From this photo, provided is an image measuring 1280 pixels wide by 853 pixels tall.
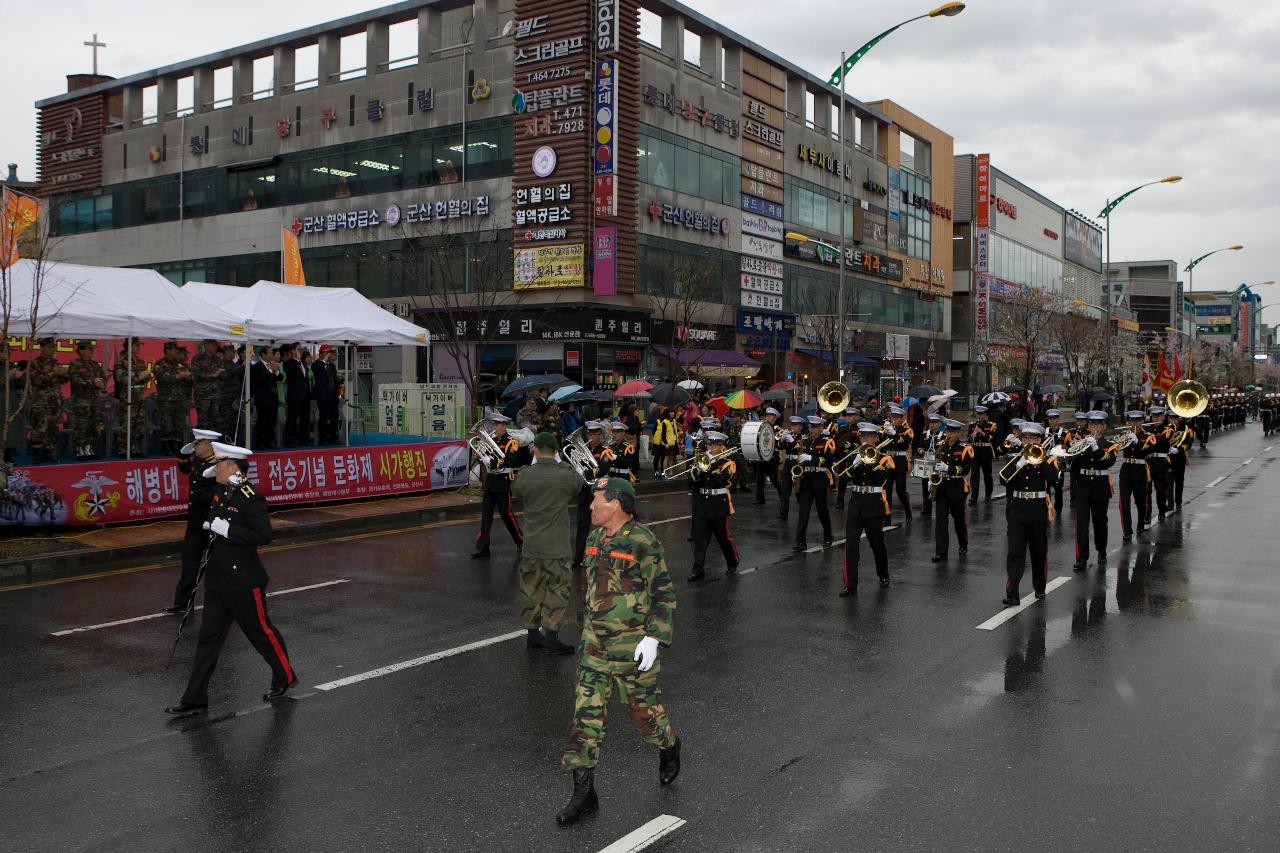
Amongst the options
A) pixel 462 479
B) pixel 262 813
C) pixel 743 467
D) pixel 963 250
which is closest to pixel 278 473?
pixel 462 479

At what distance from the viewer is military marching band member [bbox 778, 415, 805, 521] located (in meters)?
16.5

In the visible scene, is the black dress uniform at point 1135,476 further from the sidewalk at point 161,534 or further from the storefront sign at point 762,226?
the storefront sign at point 762,226

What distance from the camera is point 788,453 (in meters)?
17.5

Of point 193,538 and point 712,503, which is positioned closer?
point 193,538

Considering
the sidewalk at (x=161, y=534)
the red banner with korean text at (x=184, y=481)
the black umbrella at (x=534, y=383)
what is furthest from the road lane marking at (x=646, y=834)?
the black umbrella at (x=534, y=383)

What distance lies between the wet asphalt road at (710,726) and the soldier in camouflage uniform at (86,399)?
4910 millimetres

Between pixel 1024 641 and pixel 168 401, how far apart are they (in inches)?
537

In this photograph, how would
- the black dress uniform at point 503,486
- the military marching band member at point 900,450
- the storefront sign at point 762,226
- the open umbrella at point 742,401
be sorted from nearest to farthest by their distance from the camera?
the black dress uniform at point 503,486 < the military marching band member at point 900,450 < the open umbrella at point 742,401 < the storefront sign at point 762,226

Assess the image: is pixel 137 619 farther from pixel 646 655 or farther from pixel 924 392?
pixel 924 392

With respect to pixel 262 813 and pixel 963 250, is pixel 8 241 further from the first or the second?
pixel 963 250

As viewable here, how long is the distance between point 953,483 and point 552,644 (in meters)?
7.29

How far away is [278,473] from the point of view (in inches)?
641

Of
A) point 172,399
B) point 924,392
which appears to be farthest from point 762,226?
point 172,399

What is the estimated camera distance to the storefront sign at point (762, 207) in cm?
4166
